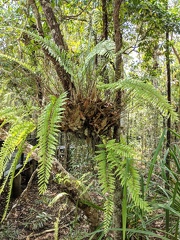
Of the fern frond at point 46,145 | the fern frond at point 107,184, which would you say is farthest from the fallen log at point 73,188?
the fern frond at point 46,145

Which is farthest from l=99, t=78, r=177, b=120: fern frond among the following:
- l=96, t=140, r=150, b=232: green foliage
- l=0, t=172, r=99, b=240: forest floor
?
l=0, t=172, r=99, b=240: forest floor

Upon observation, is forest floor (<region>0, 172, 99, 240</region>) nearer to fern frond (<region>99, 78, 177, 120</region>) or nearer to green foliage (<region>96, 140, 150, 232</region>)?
green foliage (<region>96, 140, 150, 232</region>)

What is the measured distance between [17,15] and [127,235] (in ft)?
7.49

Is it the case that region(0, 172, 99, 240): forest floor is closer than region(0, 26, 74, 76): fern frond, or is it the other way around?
region(0, 26, 74, 76): fern frond

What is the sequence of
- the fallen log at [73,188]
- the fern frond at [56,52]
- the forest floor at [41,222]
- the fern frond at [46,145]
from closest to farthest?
the fern frond at [46,145]
the fern frond at [56,52]
the fallen log at [73,188]
the forest floor at [41,222]

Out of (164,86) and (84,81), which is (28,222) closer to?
(84,81)

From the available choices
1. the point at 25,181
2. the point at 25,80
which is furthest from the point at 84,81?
the point at 25,181

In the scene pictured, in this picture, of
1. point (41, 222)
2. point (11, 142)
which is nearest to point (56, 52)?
point (11, 142)

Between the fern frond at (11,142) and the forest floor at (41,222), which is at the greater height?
the fern frond at (11,142)

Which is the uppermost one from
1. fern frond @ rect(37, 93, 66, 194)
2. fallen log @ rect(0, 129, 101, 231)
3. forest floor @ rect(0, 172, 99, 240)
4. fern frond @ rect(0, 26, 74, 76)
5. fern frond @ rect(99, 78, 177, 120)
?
fern frond @ rect(0, 26, 74, 76)

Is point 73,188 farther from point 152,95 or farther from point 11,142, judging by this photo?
point 152,95

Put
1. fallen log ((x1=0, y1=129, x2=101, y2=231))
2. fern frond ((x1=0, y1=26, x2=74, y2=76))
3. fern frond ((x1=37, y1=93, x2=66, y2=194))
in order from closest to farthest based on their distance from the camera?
fern frond ((x1=37, y1=93, x2=66, y2=194))
fern frond ((x1=0, y1=26, x2=74, y2=76))
fallen log ((x1=0, y1=129, x2=101, y2=231))

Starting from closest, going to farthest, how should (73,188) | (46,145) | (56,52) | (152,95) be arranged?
(46,145)
(152,95)
(56,52)
(73,188)

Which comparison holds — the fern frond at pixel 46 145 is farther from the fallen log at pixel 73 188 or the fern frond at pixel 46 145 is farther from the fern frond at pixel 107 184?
the fallen log at pixel 73 188
